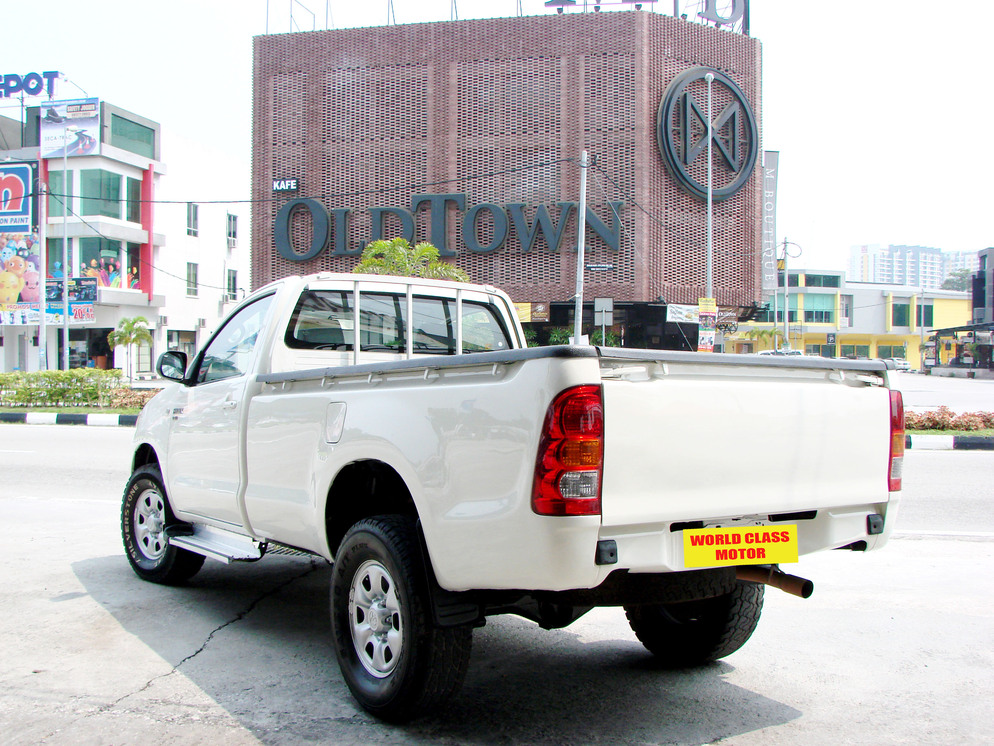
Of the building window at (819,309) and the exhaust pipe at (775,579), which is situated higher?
the building window at (819,309)

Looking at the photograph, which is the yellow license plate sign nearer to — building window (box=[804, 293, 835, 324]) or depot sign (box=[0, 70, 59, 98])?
depot sign (box=[0, 70, 59, 98])

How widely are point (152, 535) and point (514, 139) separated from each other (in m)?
31.1

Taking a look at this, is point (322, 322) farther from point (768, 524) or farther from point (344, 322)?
point (768, 524)

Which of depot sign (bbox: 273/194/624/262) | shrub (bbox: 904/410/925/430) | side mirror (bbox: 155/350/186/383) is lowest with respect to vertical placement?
shrub (bbox: 904/410/925/430)

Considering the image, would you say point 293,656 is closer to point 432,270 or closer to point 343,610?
point 343,610

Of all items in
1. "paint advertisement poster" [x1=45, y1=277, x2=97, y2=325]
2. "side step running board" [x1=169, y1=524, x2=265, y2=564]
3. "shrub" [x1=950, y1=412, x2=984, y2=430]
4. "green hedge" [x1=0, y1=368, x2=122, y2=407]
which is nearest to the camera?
"side step running board" [x1=169, y1=524, x2=265, y2=564]

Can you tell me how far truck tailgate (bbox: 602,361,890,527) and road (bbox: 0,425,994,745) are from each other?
0.94 meters

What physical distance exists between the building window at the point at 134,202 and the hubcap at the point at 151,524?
4653cm

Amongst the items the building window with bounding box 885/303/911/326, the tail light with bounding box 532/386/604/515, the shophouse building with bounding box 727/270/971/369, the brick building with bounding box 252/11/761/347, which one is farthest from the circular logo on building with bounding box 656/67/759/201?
the building window with bounding box 885/303/911/326

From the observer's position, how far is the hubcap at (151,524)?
5.71 meters

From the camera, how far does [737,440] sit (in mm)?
3246

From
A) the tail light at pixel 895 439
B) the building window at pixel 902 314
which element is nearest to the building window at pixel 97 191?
the tail light at pixel 895 439

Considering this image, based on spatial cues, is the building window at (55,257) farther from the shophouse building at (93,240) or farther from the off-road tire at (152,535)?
the off-road tire at (152,535)

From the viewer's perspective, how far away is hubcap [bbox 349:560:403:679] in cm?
346
